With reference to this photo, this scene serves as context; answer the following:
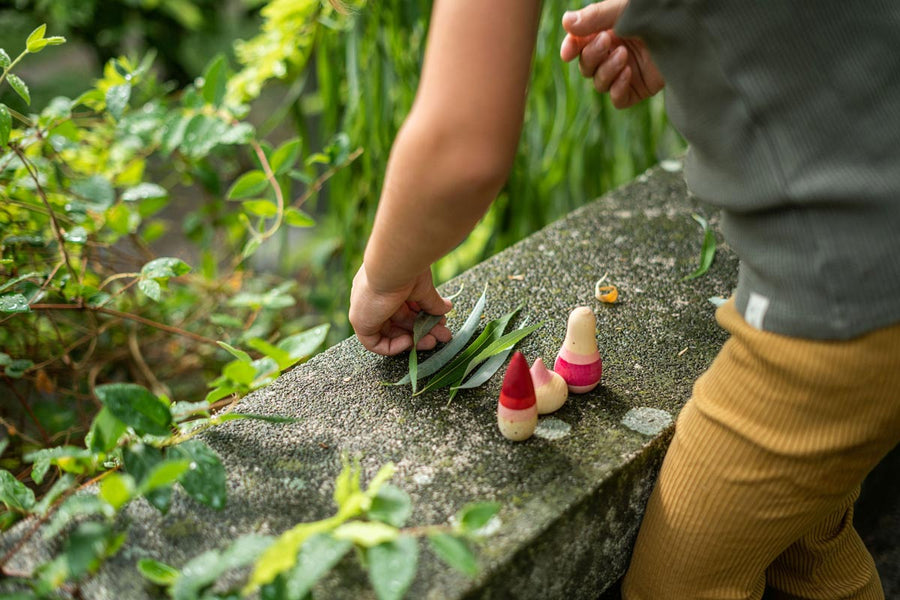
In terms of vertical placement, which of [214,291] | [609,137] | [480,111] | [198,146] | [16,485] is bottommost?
[214,291]

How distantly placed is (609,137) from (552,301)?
0.90m

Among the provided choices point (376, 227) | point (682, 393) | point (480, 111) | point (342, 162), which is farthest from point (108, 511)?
point (342, 162)

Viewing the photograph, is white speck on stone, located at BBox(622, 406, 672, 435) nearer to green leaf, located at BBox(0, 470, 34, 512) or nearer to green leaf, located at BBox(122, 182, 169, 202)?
green leaf, located at BBox(0, 470, 34, 512)

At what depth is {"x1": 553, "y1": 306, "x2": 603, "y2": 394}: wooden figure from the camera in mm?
905

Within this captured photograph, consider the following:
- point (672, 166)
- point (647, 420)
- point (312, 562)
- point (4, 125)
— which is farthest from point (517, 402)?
point (672, 166)

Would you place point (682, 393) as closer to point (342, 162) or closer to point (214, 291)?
point (342, 162)

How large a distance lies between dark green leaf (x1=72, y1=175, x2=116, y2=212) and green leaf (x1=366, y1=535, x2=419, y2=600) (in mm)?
940

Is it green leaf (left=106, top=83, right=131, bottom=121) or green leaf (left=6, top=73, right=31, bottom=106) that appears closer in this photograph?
green leaf (left=6, top=73, right=31, bottom=106)

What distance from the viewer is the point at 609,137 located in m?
1.90

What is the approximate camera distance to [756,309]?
74 cm

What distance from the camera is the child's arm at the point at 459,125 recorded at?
0.65 metres

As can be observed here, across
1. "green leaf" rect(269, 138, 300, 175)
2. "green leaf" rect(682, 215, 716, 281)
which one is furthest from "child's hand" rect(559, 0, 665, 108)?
"green leaf" rect(269, 138, 300, 175)

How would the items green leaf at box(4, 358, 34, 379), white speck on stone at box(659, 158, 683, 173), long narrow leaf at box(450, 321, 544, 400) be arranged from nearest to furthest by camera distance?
long narrow leaf at box(450, 321, 544, 400)
green leaf at box(4, 358, 34, 379)
white speck on stone at box(659, 158, 683, 173)

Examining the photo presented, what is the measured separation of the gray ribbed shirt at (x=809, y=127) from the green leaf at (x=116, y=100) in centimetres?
82
